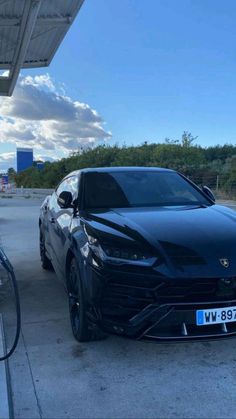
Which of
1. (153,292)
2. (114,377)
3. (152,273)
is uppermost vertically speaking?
(152,273)

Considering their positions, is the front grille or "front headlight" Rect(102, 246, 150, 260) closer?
the front grille

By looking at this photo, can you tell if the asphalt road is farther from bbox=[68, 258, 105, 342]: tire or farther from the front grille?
the front grille

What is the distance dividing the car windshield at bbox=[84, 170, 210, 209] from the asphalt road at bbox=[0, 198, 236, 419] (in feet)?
4.21

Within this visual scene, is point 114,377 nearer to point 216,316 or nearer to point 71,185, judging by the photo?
point 216,316

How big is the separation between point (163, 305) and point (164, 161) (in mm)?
27149

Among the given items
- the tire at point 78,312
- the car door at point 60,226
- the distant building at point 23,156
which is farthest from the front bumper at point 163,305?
the distant building at point 23,156

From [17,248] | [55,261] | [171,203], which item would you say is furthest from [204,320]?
[17,248]

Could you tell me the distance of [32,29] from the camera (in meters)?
7.15

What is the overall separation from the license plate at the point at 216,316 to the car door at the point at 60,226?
5.19 ft

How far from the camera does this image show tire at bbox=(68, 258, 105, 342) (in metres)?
3.36

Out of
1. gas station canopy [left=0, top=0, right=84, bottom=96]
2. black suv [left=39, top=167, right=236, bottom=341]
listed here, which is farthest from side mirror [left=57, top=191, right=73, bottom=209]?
gas station canopy [left=0, top=0, right=84, bottom=96]

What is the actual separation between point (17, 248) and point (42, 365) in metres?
4.88

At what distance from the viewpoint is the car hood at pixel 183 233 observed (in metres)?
3.01

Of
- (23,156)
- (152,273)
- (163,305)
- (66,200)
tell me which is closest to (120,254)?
(152,273)
